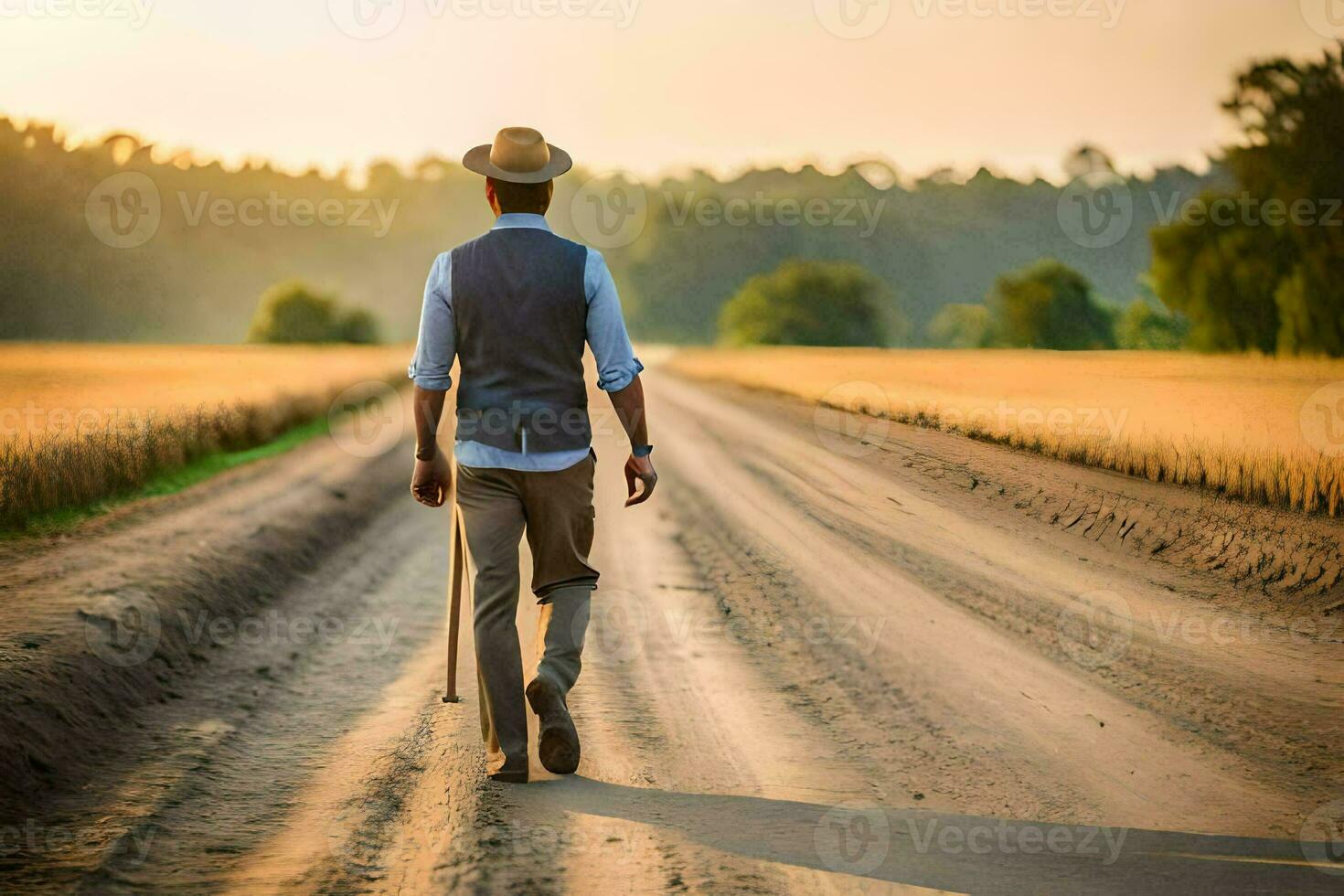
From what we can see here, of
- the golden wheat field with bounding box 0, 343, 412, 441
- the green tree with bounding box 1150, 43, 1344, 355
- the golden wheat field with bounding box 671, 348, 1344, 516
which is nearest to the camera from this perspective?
the golden wheat field with bounding box 671, 348, 1344, 516

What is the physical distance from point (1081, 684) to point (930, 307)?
5774mm

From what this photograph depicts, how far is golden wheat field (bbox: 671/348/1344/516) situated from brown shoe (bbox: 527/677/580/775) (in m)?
2.81

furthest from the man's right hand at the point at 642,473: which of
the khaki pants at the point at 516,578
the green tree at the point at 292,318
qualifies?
the green tree at the point at 292,318

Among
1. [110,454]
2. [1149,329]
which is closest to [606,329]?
[1149,329]

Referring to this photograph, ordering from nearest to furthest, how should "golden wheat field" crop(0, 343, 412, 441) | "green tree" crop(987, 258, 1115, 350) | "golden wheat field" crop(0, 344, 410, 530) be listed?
1. "green tree" crop(987, 258, 1115, 350)
2. "golden wheat field" crop(0, 344, 410, 530)
3. "golden wheat field" crop(0, 343, 412, 441)

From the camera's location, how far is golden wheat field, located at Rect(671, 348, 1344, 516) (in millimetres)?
4809

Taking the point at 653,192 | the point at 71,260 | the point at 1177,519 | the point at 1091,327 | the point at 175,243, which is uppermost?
the point at 653,192

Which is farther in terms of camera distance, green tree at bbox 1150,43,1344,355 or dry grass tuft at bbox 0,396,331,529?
dry grass tuft at bbox 0,396,331,529

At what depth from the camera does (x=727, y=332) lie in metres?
38.4

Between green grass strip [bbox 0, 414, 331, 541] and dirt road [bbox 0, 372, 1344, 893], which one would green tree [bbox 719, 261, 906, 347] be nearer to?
dirt road [bbox 0, 372, 1344, 893]

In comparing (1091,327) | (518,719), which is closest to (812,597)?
(1091,327)

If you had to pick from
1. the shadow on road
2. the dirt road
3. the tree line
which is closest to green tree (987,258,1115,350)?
the tree line

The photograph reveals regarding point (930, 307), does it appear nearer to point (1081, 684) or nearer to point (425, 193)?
point (1081, 684)

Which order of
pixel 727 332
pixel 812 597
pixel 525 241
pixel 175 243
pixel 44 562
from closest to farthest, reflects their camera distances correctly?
pixel 525 241, pixel 812 597, pixel 44 562, pixel 175 243, pixel 727 332
